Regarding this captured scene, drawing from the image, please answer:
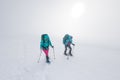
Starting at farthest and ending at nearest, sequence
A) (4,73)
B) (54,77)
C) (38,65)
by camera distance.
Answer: (38,65), (4,73), (54,77)

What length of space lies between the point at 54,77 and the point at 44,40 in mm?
3501

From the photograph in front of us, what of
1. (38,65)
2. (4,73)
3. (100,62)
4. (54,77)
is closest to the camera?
(54,77)

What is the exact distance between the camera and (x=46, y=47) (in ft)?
42.1

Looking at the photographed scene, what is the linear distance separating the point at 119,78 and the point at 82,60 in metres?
3.97

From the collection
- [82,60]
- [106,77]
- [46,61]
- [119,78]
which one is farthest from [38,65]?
[119,78]

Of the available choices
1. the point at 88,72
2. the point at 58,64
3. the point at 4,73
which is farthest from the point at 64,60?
the point at 4,73

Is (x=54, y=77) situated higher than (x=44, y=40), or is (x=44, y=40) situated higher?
(x=44, y=40)

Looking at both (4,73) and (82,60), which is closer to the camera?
(4,73)

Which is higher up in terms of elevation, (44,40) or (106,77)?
(44,40)

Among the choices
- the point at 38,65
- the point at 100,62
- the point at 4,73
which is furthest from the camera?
the point at 100,62

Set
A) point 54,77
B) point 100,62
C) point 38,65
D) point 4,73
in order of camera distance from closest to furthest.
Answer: point 54,77, point 4,73, point 38,65, point 100,62

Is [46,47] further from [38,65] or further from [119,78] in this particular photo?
[119,78]

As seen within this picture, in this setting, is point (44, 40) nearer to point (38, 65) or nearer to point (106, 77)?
point (38, 65)

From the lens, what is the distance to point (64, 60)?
13664mm
